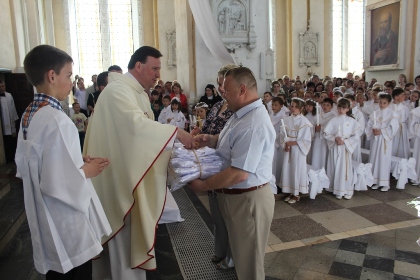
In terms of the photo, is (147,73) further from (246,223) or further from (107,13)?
(107,13)

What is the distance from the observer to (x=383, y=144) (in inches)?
229

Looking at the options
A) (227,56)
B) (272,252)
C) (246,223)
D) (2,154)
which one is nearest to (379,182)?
(272,252)

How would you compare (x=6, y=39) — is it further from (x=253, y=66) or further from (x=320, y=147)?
(x=320, y=147)

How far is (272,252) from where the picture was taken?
3551 mm

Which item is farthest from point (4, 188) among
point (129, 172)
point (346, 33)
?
point (346, 33)

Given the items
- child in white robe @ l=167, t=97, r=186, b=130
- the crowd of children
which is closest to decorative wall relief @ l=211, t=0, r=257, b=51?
child in white robe @ l=167, t=97, r=186, b=130

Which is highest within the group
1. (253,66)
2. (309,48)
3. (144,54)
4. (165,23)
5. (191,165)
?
(165,23)

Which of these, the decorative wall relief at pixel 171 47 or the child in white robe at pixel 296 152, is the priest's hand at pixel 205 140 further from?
the decorative wall relief at pixel 171 47

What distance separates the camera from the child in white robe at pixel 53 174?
176 cm

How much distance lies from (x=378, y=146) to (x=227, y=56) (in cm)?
334

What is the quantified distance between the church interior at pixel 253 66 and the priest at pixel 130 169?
2.23 feet

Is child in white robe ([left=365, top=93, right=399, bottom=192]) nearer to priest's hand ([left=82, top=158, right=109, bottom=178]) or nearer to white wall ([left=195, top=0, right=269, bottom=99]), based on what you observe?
white wall ([left=195, top=0, right=269, bottom=99])

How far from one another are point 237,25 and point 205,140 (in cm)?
667

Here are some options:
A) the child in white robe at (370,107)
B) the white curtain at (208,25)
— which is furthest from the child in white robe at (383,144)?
the white curtain at (208,25)
